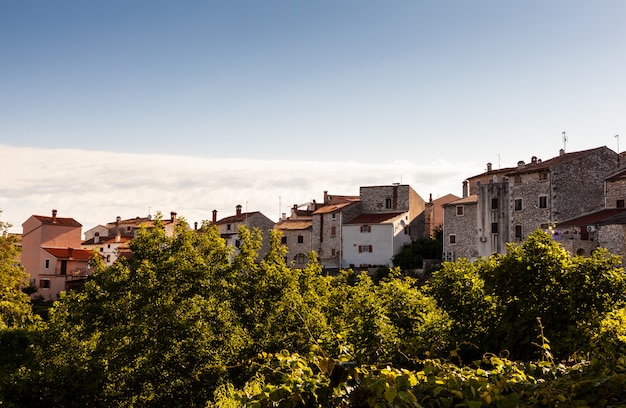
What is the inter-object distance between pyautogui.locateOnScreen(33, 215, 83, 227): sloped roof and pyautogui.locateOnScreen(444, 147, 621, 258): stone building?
5146 centimetres

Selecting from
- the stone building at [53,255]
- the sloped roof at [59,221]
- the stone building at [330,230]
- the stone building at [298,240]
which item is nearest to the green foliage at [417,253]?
the stone building at [330,230]

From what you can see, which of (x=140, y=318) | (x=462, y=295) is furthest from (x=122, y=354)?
(x=462, y=295)

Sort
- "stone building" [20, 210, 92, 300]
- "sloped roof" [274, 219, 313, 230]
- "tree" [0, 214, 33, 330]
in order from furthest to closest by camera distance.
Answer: "stone building" [20, 210, 92, 300] → "sloped roof" [274, 219, 313, 230] → "tree" [0, 214, 33, 330]

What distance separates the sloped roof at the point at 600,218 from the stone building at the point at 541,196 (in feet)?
6.53

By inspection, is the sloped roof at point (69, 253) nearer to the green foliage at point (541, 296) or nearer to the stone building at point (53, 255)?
the stone building at point (53, 255)

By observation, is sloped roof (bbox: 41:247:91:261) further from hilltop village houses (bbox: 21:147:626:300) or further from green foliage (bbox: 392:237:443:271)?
green foliage (bbox: 392:237:443:271)

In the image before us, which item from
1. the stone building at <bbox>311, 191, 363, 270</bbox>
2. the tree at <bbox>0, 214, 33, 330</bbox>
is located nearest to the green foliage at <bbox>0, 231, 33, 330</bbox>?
the tree at <bbox>0, 214, 33, 330</bbox>

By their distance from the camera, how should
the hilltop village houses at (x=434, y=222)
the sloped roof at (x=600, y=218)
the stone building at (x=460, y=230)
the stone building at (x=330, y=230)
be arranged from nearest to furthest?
the sloped roof at (x=600, y=218) < the hilltop village houses at (x=434, y=222) < the stone building at (x=460, y=230) < the stone building at (x=330, y=230)

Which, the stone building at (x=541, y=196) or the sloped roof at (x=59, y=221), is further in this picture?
the sloped roof at (x=59, y=221)

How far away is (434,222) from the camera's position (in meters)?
77.8

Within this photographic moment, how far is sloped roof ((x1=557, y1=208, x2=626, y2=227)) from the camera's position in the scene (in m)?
44.6

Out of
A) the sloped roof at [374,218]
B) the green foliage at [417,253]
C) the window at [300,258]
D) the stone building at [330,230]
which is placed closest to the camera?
the green foliage at [417,253]

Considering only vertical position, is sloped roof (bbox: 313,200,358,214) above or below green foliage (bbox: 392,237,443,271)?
above

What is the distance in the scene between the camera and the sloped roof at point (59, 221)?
254 ft
